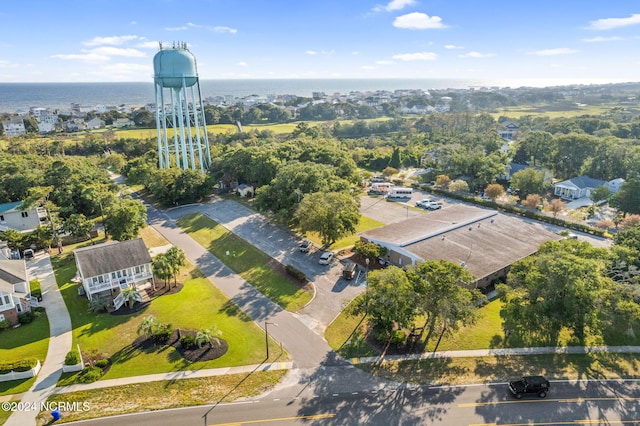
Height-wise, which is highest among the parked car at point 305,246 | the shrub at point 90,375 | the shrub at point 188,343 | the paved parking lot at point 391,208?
the paved parking lot at point 391,208

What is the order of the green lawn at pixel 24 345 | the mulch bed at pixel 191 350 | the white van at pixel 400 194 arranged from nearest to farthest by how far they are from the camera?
the green lawn at pixel 24 345, the mulch bed at pixel 191 350, the white van at pixel 400 194

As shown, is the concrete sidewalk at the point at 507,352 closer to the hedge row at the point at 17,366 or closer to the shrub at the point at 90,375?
the shrub at the point at 90,375

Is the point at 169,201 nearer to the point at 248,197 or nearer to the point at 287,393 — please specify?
the point at 248,197

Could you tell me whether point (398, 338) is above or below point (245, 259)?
below

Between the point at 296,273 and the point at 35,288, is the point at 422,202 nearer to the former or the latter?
the point at 296,273

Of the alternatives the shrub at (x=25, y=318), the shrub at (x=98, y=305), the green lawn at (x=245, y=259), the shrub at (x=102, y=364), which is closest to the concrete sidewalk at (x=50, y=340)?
the shrub at (x=25, y=318)

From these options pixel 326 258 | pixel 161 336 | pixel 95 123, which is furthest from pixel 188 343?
pixel 95 123
